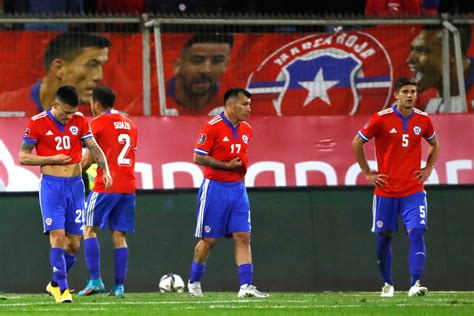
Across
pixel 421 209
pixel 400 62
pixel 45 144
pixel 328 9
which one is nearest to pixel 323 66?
pixel 400 62

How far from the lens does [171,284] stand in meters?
17.3

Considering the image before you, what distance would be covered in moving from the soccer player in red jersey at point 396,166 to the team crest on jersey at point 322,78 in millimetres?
3070

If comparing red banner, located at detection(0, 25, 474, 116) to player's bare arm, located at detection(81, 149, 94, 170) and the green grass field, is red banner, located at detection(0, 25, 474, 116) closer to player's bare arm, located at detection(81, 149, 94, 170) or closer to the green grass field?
player's bare arm, located at detection(81, 149, 94, 170)

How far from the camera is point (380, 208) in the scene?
55.2 ft

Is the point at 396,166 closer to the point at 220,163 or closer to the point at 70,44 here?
the point at 220,163

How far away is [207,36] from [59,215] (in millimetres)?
5308

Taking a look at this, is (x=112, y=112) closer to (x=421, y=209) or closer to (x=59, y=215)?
(x=59, y=215)

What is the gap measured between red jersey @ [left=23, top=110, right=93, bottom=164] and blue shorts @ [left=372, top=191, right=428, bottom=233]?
3547 mm

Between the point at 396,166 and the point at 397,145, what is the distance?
0.80ft

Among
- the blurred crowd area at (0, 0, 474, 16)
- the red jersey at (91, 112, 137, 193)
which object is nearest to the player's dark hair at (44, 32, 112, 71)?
the blurred crowd area at (0, 0, 474, 16)

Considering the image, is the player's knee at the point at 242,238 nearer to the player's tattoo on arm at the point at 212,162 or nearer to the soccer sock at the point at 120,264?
the player's tattoo on arm at the point at 212,162

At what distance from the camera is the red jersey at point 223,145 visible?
16297 mm

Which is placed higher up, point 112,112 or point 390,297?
point 112,112

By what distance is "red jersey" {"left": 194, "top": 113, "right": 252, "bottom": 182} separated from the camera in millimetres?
16297
